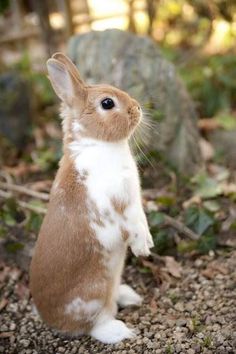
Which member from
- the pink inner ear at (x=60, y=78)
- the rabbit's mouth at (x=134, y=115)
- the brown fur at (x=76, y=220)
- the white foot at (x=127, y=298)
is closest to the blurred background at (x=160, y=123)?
the white foot at (x=127, y=298)

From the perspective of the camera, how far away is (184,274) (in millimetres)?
3895

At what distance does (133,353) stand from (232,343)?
55 centimetres

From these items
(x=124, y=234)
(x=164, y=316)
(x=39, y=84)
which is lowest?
(x=164, y=316)

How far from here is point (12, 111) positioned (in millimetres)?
6031

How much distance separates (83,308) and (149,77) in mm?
2312

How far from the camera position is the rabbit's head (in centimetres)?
314

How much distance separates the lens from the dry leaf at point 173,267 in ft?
12.7

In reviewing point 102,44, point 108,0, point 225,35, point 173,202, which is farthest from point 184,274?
point 108,0

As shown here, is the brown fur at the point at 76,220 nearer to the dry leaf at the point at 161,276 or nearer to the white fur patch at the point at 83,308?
the white fur patch at the point at 83,308

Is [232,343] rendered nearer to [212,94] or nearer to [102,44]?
[102,44]

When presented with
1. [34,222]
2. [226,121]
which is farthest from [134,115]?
[226,121]

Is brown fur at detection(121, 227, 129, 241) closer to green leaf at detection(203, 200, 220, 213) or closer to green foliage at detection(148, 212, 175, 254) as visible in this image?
green foliage at detection(148, 212, 175, 254)

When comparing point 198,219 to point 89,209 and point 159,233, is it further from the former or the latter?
point 89,209

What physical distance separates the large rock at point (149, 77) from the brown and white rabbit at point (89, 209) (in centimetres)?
159
